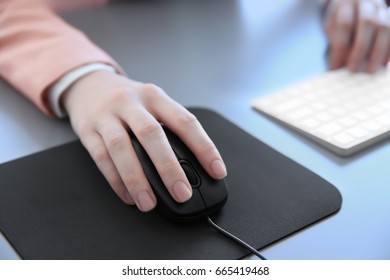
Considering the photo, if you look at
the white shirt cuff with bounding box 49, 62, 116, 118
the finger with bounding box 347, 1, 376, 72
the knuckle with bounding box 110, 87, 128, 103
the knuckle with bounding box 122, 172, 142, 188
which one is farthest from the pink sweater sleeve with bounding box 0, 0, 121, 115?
the finger with bounding box 347, 1, 376, 72

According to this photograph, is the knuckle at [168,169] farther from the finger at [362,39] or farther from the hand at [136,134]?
the finger at [362,39]

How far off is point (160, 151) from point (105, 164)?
0.06 meters

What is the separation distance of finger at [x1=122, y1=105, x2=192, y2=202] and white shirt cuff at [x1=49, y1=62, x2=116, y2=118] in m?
0.14

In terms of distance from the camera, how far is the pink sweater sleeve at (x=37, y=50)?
2.04ft

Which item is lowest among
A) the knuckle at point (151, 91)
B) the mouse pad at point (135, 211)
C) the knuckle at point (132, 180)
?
the mouse pad at point (135, 211)

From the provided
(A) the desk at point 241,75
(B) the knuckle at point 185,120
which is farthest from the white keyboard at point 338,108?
(B) the knuckle at point 185,120

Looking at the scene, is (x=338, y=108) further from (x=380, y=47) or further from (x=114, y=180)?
(x=114, y=180)

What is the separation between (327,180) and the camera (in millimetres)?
475

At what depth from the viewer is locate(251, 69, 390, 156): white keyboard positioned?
1.70 feet

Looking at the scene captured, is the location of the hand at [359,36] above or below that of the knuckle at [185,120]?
above

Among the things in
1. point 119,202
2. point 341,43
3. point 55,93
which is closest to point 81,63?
point 55,93

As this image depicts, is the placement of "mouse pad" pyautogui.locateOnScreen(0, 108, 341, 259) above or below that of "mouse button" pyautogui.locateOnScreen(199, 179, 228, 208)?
below

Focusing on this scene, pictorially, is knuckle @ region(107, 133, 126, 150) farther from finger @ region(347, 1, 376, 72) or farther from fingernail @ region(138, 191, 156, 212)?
finger @ region(347, 1, 376, 72)

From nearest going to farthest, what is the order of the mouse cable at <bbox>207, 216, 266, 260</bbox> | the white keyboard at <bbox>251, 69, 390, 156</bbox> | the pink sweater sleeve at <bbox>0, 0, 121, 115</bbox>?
the mouse cable at <bbox>207, 216, 266, 260</bbox> < the white keyboard at <bbox>251, 69, 390, 156</bbox> < the pink sweater sleeve at <bbox>0, 0, 121, 115</bbox>
